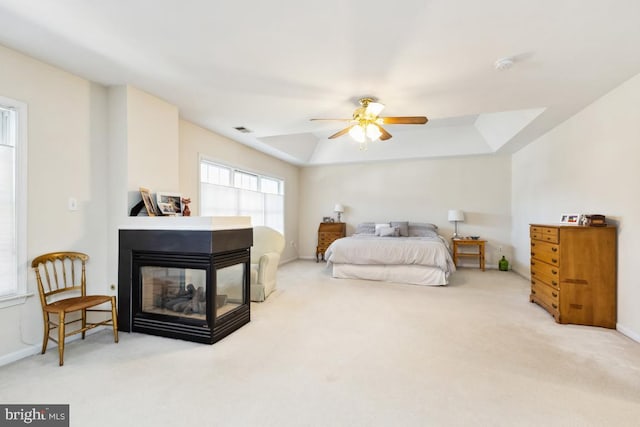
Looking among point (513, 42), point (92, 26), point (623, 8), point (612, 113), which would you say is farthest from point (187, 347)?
point (612, 113)

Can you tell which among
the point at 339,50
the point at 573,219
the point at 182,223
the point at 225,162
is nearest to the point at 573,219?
the point at 573,219

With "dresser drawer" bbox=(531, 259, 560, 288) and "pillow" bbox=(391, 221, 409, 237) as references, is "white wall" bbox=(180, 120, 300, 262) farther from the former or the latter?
"dresser drawer" bbox=(531, 259, 560, 288)

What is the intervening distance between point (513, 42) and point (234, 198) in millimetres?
4541

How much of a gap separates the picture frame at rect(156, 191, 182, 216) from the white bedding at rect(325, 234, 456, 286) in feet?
9.64

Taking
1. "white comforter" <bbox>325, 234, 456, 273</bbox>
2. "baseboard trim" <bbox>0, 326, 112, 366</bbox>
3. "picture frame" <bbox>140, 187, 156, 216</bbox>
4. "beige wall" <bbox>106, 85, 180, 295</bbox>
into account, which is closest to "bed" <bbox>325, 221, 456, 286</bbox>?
"white comforter" <bbox>325, 234, 456, 273</bbox>

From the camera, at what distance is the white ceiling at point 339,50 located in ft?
6.37

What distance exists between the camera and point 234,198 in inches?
216

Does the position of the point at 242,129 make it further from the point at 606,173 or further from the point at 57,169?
the point at 606,173

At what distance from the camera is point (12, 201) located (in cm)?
243

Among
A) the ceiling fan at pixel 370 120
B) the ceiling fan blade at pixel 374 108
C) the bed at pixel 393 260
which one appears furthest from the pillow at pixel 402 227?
the ceiling fan blade at pixel 374 108

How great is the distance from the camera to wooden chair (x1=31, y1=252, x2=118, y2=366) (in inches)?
95.1

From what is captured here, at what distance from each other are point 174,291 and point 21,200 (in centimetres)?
144

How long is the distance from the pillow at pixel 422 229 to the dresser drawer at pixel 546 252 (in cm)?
253

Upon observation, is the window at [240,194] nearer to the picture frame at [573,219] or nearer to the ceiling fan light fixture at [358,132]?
the ceiling fan light fixture at [358,132]
